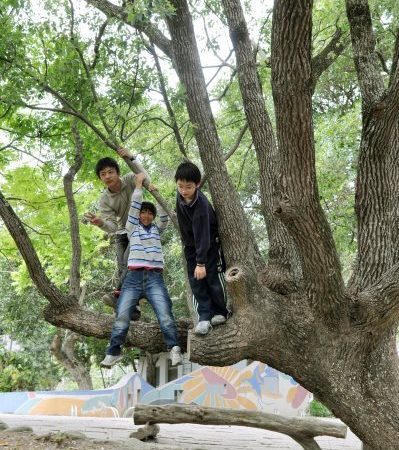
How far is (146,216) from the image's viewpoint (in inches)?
187

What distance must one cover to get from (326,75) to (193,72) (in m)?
8.62

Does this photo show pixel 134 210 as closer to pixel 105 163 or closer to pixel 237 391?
pixel 105 163

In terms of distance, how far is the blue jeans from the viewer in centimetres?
432

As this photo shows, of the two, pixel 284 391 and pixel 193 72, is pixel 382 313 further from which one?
pixel 284 391

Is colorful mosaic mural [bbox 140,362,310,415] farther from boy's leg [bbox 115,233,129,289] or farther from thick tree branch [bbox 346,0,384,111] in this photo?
thick tree branch [bbox 346,0,384,111]

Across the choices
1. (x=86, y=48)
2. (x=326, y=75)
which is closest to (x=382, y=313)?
(x=86, y=48)

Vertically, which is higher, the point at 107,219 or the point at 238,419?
the point at 107,219

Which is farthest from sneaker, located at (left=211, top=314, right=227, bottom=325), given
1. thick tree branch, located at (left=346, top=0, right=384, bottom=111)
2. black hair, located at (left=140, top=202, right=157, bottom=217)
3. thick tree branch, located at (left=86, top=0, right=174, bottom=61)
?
thick tree branch, located at (left=86, top=0, right=174, bottom=61)

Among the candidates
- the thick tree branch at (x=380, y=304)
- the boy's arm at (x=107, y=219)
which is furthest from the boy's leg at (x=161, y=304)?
the thick tree branch at (x=380, y=304)

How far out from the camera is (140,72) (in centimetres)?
641

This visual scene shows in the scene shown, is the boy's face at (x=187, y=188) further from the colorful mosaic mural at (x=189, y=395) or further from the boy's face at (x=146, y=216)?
the colorful mosaic mural at (x=189, y=395)

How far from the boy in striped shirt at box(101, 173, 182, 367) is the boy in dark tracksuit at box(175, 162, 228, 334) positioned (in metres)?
0.35

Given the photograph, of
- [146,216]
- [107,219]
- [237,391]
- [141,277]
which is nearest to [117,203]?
[107,219]

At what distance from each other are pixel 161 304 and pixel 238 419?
132cm
